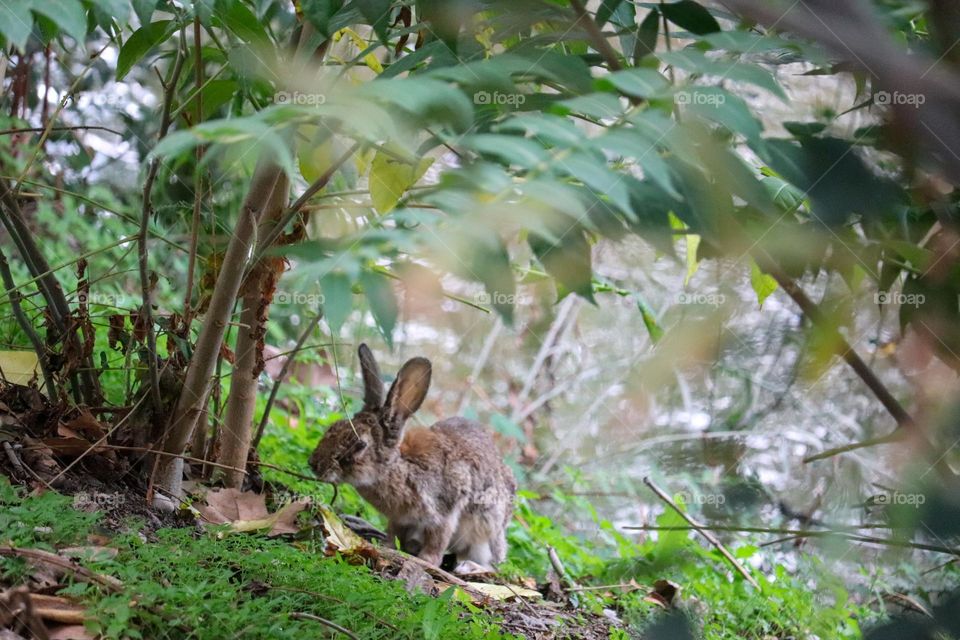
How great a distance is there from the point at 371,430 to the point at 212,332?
174cm

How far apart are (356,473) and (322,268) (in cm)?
355

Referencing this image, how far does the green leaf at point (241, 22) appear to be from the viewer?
261 cm

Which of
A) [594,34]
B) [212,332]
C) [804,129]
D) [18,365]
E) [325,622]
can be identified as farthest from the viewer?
[18,365]

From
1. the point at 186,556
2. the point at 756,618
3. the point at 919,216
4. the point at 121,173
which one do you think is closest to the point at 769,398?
the point at 919,216

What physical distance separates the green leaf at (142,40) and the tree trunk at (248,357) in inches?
24.7

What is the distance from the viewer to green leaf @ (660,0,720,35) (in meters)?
1.88

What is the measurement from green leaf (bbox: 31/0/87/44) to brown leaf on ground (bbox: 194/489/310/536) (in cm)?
210

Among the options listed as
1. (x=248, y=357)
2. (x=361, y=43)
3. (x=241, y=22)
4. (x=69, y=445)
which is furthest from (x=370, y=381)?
(x=241, y=22)

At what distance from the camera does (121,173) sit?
645 cm

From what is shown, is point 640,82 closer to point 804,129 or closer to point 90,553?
point 804,129

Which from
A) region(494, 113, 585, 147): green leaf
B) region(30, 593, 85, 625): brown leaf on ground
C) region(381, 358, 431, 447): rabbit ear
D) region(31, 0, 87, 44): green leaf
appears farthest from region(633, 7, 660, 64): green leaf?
region(381, 358, 431, 447): rabbit ear

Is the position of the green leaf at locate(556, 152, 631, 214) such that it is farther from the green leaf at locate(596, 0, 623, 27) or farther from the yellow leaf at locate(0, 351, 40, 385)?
the yellow leaf at locate(0, 351, 40, 385)

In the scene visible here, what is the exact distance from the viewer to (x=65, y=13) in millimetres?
1630

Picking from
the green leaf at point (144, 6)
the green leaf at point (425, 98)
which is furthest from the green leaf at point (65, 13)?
the green leaf at point (144, 6)
